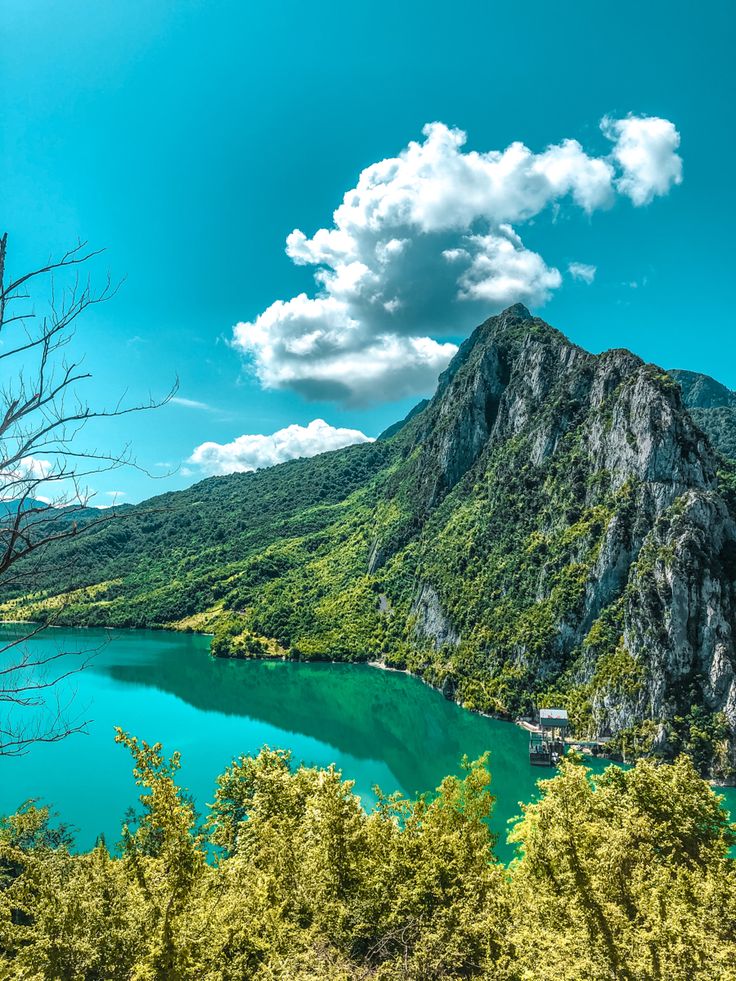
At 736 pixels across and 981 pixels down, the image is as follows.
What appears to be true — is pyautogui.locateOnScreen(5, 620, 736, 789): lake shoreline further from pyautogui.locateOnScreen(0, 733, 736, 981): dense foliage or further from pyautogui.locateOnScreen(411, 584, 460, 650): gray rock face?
pyautogui.locateOnScreen(0, 733, 736, 981): dense foliage

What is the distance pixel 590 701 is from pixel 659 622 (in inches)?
539

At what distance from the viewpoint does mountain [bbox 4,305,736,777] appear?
220ft

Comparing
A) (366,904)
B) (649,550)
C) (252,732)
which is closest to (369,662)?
(252,732)

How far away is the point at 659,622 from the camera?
6919cm

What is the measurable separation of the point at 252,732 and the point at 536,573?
5420cm

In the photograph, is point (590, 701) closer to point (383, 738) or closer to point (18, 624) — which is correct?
point (383, 738)

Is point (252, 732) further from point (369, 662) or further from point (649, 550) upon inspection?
point (649, 550)

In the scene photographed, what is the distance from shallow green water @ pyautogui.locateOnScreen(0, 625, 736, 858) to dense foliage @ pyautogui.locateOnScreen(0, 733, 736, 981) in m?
21.2

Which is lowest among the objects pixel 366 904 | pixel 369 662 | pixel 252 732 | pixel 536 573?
pixel 366 904

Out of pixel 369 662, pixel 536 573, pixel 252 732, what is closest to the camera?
pixel 252 732

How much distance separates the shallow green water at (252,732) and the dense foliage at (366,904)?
21243mm

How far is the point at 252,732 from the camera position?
7744 cm

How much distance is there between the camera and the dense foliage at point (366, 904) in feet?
45.0

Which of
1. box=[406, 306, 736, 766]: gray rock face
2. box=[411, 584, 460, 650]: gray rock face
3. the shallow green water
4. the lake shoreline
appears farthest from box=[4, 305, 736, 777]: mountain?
the shallow green water
